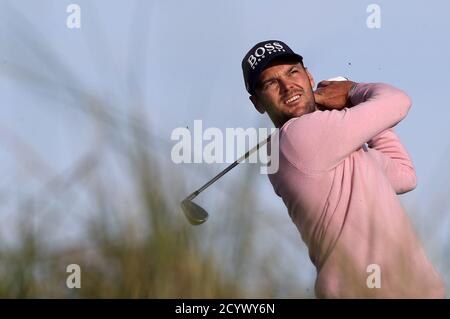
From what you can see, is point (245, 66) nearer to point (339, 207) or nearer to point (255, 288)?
point (339, 207)

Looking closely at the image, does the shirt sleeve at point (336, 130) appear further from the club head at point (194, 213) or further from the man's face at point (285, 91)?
the club head at point (194, 213)

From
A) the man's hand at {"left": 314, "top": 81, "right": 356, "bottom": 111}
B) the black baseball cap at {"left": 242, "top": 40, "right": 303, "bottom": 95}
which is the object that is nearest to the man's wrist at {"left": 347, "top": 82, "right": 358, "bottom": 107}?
the man's hand at {"left": 314, "top": 81, "right": 356, "bottom": 111}

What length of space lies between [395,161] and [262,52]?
70 centimetres

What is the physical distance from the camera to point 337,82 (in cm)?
346

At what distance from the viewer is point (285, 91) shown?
3297 millimetres

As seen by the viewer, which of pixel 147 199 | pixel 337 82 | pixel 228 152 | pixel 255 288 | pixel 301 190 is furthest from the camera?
pixel 337 82

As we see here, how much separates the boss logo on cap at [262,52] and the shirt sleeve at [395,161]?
55 cm

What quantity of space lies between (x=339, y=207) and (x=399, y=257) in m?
1.14

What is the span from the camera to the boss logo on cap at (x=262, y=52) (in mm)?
3369

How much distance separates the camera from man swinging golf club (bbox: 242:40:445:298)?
2.54 meters

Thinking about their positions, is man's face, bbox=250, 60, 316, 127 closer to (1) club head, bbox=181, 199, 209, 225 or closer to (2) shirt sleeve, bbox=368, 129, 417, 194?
(2) shirt sleeve, bbox=368, 129, 417, 194

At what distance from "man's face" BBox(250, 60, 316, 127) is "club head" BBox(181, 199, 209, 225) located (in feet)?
4.65

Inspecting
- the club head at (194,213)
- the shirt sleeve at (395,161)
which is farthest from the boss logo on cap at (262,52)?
the club head at (194,213)
